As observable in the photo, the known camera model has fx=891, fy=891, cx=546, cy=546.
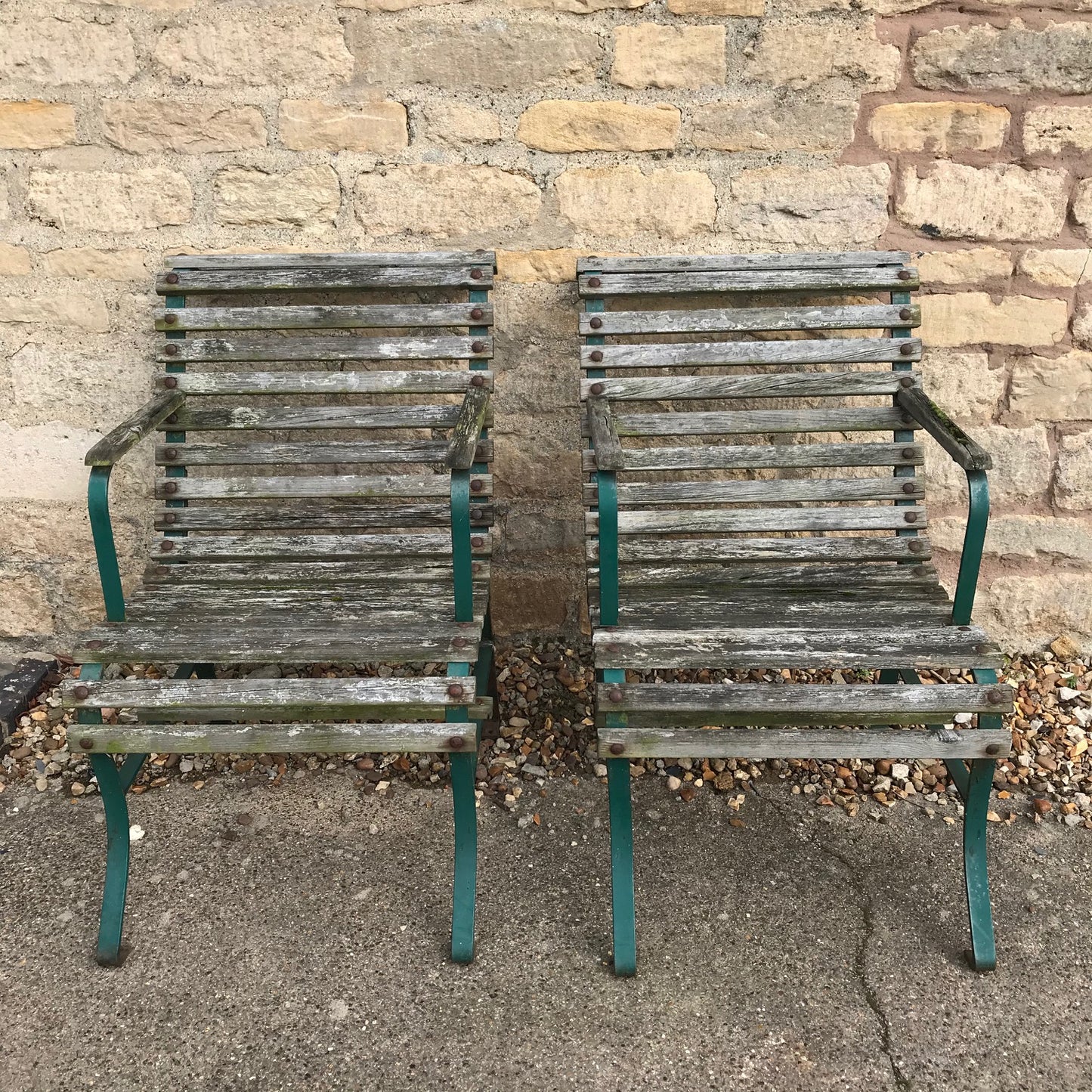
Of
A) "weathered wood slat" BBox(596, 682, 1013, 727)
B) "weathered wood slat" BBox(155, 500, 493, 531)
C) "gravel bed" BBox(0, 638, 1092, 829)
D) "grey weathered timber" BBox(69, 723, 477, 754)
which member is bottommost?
"gravel bed" BBox(0, 638, 1092, 829)

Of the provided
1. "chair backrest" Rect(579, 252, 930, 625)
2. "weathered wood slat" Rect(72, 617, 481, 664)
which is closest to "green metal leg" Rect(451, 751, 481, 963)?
"weathered wood slat" Rect(72, 617, 481, 664)

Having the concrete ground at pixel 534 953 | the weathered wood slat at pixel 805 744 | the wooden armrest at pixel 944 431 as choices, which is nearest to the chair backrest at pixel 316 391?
the concrete ground at pixel 534 953

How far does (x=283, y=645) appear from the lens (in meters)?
1.87

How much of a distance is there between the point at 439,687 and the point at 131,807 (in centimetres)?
112

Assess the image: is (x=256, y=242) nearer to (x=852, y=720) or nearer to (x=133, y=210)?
(x=133, y=210)

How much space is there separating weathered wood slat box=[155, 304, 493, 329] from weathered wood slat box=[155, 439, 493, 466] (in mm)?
333

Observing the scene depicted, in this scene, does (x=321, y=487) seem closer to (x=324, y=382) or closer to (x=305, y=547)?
(x=305, y=547)

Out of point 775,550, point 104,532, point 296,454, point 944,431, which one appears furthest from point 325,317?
point 944,431

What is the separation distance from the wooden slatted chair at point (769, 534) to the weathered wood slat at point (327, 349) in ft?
1.10

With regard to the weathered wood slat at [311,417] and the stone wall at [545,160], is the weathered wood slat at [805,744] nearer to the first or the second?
the weathered wood slat at [311,417]

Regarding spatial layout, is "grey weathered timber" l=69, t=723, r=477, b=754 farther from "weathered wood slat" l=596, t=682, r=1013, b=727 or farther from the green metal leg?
"weathered wood slat" l=596, t=682, r=1013, b=727

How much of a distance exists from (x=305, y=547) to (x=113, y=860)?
84 cm

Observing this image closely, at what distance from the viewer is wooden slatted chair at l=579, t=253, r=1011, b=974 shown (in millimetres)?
1754

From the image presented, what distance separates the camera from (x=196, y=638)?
75.3 inches
